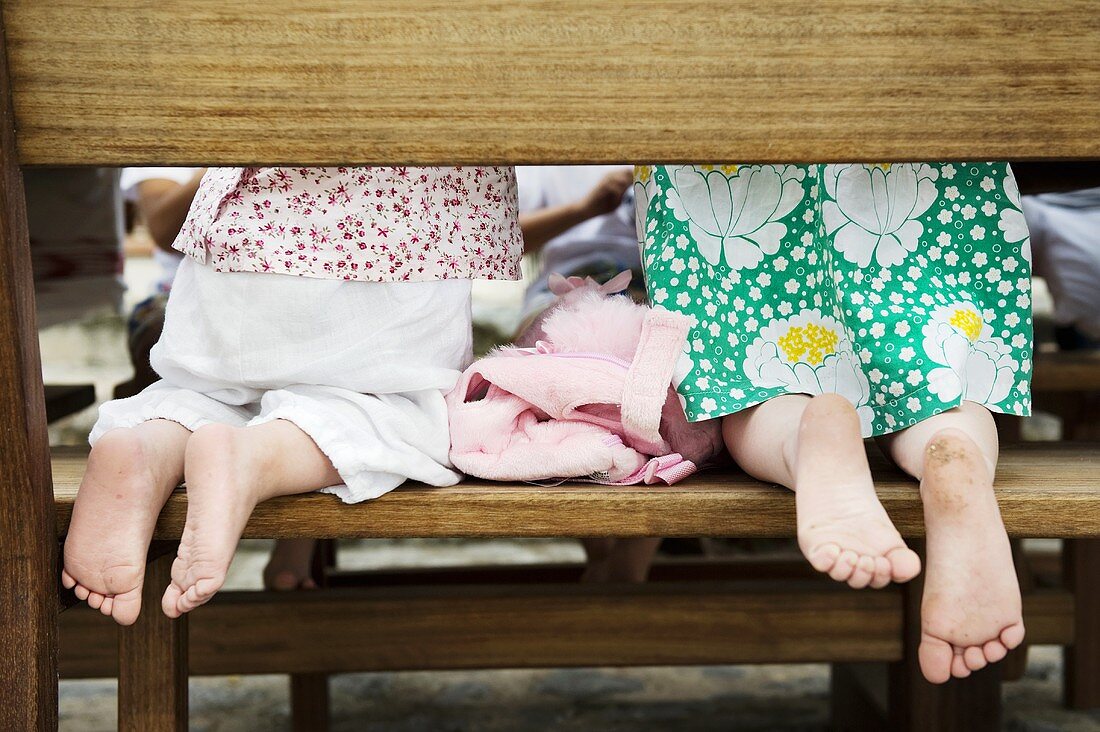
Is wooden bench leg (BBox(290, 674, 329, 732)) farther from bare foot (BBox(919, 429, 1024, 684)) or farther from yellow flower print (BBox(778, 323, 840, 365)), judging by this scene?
bare foot (BBox(919, 429, 1024, 684))

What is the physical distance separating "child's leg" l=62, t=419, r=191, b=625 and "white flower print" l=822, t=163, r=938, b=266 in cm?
64

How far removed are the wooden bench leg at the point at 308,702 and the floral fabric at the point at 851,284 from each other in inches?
33.8

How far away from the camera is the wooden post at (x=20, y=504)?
790 mm

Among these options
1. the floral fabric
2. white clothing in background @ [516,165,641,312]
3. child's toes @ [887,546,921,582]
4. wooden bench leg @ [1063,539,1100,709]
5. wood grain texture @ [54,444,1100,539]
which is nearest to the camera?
child's toes @ [887,546,921,582]

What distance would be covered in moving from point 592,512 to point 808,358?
0.95 feet

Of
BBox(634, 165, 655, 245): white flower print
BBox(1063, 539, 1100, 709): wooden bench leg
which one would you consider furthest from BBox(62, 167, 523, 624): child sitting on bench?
BBox(1063, 539, 1100, 709): wooden bench leg

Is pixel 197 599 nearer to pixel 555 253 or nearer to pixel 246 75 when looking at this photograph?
pixel 246 75

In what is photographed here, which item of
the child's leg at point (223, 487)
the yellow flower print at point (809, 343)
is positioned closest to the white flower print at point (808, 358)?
the yellow flower print at point (809, 343)

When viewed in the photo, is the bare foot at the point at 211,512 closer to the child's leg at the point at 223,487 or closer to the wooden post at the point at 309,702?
the child's leg at the point at 223,487

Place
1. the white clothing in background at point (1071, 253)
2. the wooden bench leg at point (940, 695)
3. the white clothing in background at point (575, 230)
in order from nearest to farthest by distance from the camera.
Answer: the wooden bench leg at point (940, 695), the white clothing in background at point (1071, 253), the white clothing in background at point (575, 230)

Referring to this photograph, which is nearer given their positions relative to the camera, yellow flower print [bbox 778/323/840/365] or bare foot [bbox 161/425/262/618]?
bare foot [bbox 161/425/262/618]

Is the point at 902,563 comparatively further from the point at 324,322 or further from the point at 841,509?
the point at 324,322

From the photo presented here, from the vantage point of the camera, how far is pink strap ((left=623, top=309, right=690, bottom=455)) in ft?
3.05

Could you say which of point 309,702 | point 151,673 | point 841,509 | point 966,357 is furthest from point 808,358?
point 309,702
